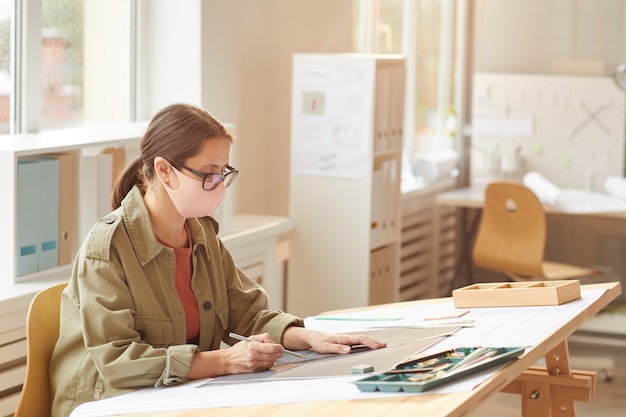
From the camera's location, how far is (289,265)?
14.0 feet

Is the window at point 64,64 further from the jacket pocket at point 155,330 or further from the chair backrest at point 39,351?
the jacket pocket at point 155,330

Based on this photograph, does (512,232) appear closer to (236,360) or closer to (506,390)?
(506,390)

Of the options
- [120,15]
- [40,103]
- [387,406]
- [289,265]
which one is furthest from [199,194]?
[289,265]

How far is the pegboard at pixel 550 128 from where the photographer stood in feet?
18.3

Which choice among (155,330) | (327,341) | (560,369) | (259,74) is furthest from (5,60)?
(560,369)

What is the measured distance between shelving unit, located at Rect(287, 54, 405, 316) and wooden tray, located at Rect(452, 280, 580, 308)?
5.07ft

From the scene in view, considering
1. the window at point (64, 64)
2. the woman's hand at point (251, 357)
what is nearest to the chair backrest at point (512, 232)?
the window at point (64, 64)

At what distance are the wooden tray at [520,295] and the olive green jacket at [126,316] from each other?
483 mm

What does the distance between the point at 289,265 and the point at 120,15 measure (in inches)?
48.7

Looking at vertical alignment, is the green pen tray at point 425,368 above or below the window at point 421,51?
below

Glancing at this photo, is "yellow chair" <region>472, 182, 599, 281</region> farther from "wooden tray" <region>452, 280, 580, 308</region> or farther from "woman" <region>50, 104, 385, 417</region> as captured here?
"woman" <region>50, 104, 385, 417</region>

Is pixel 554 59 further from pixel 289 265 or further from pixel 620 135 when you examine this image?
pixel 289 265

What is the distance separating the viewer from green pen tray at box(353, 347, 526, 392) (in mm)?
1807

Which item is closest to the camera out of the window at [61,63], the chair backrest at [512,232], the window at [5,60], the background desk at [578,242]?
the window at [5,60]
